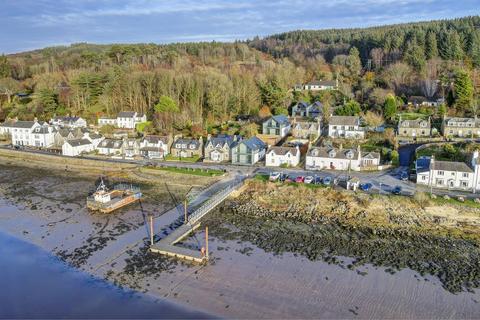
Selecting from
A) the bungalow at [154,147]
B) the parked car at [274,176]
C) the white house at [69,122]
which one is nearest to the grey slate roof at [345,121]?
the parked car at [274,176]

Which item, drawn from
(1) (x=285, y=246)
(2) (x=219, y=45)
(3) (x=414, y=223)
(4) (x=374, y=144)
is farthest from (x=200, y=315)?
(2) (x=219, y=45)

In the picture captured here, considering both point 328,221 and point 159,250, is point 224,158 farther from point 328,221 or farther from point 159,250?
point 159,250

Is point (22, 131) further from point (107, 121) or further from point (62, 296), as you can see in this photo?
point (62, 296)

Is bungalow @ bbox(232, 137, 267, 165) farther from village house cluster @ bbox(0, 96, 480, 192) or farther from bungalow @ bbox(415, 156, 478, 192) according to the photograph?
bungalow @ bbox(415, 156, 478, 192)

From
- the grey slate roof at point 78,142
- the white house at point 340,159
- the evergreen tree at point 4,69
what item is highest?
the evergreen tree at point 4,69

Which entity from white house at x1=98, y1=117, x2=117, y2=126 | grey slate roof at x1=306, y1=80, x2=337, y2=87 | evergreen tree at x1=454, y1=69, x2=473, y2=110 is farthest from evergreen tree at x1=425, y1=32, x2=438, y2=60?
white house at x1=98, y1=117, x2=117, y2=126

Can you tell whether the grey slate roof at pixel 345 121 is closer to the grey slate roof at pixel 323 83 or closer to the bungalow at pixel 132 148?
the bungalow at pixel 132 148
